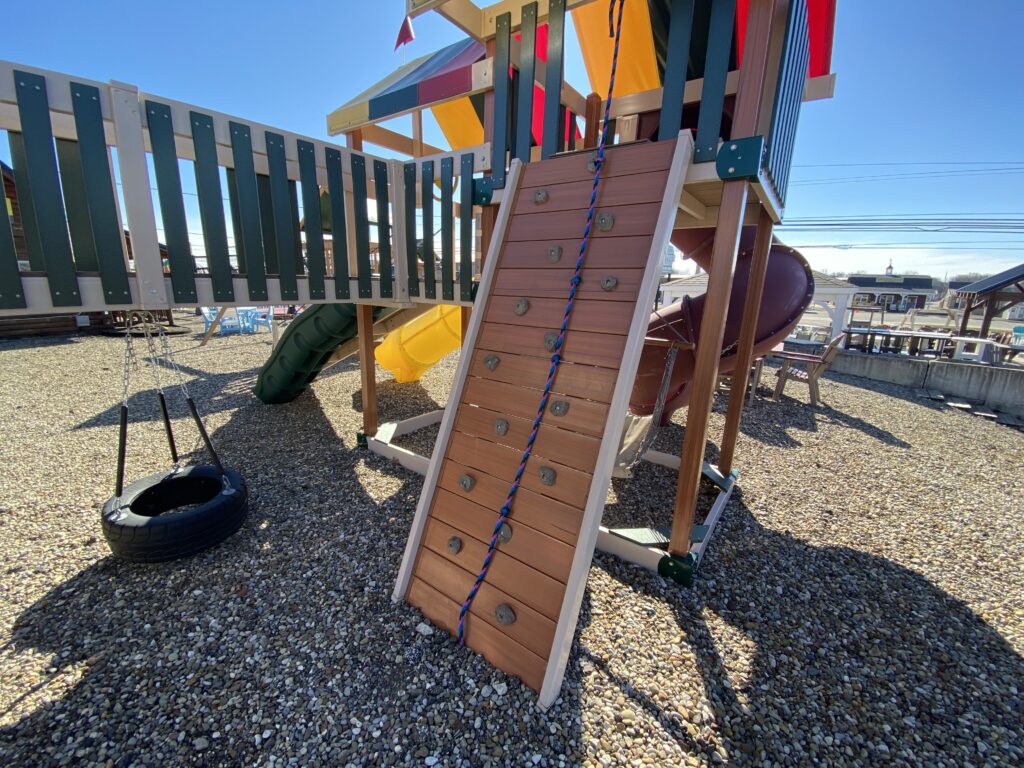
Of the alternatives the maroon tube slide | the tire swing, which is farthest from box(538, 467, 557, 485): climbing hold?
the maroon tube slide

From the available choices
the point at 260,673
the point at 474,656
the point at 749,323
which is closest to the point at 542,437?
the point at 474,656

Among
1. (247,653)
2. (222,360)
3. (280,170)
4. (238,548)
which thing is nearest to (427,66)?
(280,170)

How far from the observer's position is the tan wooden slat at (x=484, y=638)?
1.95 meters

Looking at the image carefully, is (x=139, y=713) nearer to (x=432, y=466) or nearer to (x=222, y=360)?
(x=432, y=466)

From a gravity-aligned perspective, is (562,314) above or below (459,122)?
below

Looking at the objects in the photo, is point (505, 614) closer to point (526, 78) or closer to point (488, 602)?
point (488, 602)

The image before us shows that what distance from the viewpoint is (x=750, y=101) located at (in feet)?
7.30

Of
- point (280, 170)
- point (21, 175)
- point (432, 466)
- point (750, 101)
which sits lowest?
point (432, 466)

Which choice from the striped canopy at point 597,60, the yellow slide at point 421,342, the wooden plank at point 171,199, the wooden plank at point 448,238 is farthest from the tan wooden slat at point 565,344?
the yellow slide at point 421,342

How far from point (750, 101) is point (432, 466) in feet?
8.63

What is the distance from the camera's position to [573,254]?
7.85ft

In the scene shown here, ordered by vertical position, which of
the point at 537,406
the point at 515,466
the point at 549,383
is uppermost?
the point at 549,383

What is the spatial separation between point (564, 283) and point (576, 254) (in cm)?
18

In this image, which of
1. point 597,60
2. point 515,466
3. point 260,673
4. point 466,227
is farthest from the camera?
point 597,60
